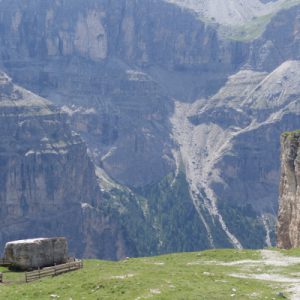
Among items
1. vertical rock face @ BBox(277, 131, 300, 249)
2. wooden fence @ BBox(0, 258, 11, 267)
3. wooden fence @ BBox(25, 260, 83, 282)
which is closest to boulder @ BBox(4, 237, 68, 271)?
wooden fence @ BBox(0, 258, 11, 267)

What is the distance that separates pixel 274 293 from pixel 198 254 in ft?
76.9

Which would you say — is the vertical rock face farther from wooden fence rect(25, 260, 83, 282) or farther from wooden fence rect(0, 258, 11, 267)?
wooden fence rect(0, 258, 11, 267)

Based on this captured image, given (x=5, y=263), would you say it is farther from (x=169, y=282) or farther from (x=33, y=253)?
(x=169, y=282)

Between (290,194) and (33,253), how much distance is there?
151 ft

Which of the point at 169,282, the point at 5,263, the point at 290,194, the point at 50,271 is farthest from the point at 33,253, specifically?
the point at 290,194

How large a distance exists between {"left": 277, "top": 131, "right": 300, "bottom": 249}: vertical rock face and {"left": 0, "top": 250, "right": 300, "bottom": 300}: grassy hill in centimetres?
2963

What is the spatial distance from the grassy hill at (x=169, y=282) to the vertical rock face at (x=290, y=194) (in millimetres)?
29631

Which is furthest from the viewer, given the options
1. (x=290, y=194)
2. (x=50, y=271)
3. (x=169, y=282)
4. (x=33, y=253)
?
(x=290, y=194)

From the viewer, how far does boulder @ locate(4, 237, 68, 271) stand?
66625mm

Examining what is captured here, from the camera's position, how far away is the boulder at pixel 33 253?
66.6 m

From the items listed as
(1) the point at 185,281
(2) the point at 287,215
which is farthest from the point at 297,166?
(1) the point at 185,281

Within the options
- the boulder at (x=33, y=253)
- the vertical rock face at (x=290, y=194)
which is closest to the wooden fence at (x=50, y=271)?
the boulder at (x=33, y=253)

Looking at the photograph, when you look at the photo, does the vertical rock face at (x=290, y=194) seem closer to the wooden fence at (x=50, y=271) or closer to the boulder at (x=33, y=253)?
the boulder at (x=33, y=253)

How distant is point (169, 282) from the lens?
188 feet
